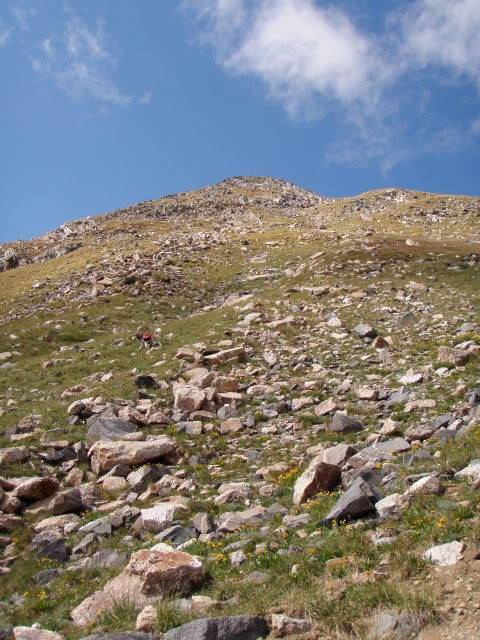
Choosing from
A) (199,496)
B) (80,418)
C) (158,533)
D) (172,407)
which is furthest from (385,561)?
(80,418)

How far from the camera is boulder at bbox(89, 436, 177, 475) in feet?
48.0

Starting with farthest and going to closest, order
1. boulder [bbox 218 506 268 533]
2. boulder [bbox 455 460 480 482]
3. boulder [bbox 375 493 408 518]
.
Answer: boulder [bbox 218 506 268 533] < boulder [bbox 455 460 480 482] < boulder [bbox 375 493 408 518]

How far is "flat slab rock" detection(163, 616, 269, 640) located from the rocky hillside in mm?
24

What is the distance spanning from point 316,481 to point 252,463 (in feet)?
11.1

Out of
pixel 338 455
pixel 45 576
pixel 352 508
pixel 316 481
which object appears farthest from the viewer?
pixel 338 455

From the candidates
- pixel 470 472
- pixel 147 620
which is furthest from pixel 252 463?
pixel 147 620

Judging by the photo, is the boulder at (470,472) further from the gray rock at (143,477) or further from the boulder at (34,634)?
the gray rock at (143,477)

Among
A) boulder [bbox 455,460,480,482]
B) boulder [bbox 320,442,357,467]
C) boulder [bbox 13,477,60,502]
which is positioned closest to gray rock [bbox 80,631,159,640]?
boulder [bbox 455,460,480,482]

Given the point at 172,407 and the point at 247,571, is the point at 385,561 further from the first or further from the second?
the point at 172,407

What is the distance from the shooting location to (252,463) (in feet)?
46.6

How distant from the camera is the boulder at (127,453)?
1464 centimetres

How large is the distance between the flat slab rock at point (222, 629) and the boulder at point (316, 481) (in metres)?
4.52

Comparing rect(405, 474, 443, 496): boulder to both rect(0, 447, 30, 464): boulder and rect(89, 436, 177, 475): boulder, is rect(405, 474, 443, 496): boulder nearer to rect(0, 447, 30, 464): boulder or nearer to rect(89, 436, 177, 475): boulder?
rect(89, 436, 177, 475): boulder

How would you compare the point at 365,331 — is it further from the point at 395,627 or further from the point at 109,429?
the point at 395,627
